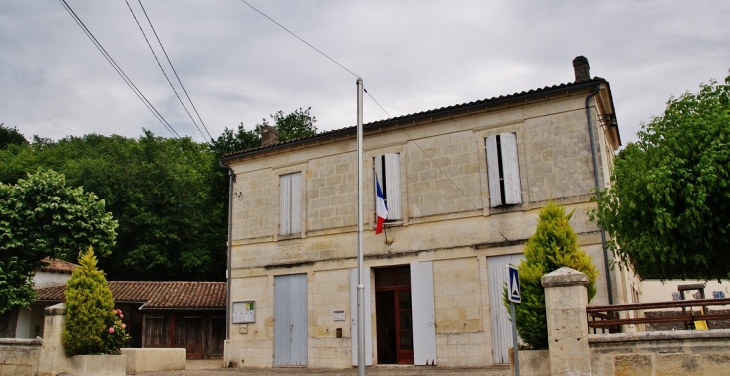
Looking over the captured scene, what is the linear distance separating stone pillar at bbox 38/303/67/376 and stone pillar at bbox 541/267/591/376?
10.5m

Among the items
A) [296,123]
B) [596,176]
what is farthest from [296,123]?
[596,176]

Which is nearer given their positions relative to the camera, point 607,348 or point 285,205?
point 607,348

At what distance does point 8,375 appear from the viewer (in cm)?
1443

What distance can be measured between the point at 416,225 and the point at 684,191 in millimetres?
6928

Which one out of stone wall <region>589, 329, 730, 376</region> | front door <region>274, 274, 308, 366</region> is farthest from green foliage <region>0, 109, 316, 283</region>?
stone wall <region>589, 329, 730, 376</region>

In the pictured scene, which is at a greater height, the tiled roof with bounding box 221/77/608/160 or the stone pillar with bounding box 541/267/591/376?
the tiled roof with bounding box 221/77/608/160

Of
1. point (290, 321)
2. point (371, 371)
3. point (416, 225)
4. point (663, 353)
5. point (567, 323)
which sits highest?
point (416, 225)

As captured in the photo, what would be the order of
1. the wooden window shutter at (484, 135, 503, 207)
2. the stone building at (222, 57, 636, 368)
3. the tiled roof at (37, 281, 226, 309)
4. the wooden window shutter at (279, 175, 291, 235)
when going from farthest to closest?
the tiled roof at (37, 281, 226, 309)
the wooden window shutter at (279, 175, 291, 235)
the wooden window shutter at (484, 135, 503, 207)
the stone building at (222, 57, 636, 368)

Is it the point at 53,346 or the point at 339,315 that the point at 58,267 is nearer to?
the point at 53,346

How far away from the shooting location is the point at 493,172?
15.6 meters

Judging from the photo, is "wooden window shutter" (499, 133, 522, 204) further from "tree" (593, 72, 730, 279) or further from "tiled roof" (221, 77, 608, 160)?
"tree" (593, 72, 730, 279)

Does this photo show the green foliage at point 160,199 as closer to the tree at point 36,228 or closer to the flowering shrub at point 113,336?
the tree at point 36,228

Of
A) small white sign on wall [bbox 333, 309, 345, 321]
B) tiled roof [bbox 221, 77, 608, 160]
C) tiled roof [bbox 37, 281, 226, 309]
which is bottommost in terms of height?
small white sign on wall [bbox 333, 309, 345, 321]

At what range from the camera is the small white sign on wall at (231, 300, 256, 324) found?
1841cm
